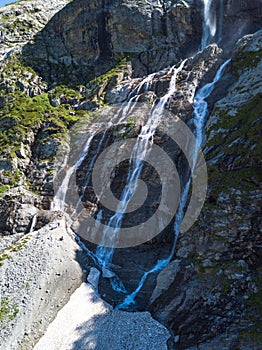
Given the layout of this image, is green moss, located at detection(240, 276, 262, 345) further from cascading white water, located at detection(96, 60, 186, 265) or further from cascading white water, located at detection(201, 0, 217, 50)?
cascading white water, located at detection(201, 0, 217, 50)

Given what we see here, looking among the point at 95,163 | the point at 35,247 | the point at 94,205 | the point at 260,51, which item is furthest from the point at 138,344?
the point at 260,51

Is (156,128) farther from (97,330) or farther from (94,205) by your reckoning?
(97,330)

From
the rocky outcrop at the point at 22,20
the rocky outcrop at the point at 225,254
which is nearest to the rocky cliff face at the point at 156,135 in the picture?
the rocky outcrop at the point at 225,254

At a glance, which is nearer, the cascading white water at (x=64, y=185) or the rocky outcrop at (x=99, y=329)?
the rocky outcrop at (x=99, y=329)

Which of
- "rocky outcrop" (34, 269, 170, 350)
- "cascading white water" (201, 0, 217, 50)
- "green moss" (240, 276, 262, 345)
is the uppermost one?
"cascading white water" (201, 0, 217, 50)

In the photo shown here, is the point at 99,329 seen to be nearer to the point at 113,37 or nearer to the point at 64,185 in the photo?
the point at 64,185

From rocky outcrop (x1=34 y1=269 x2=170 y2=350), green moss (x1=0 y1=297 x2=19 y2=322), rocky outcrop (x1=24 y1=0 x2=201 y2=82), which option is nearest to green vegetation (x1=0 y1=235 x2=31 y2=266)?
green moss (x1=0 y1=297 x2=19 y2=322)

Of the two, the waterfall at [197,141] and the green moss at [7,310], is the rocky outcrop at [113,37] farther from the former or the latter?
the green moss at [7,310]
